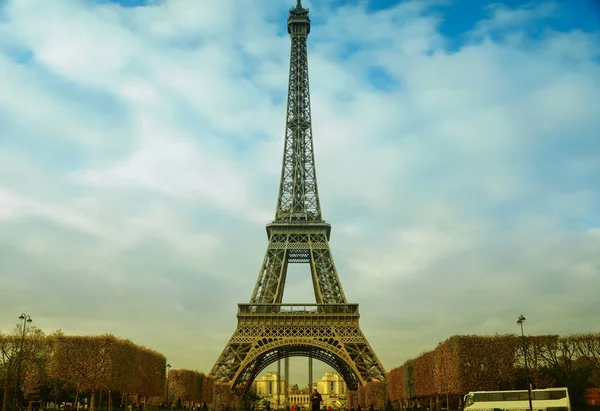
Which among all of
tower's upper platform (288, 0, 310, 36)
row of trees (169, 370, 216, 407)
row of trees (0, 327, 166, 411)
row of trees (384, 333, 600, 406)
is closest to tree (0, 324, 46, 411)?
row of trees (0, 327, 166, 411)

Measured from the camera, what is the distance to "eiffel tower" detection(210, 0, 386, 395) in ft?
235

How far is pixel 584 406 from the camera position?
49.6 meters

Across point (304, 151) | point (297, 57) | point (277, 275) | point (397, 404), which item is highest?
point (297, 57)

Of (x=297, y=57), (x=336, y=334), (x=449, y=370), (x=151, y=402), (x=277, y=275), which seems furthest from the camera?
(x=297, y=57)

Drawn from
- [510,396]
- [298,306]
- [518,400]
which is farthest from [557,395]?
[298,306]

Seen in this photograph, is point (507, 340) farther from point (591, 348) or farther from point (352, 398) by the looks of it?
point (352, 398)

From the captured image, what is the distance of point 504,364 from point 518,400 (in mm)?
6325

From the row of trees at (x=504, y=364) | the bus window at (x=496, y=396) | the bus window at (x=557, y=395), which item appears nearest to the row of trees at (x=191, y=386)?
the row of trees at (x=504, y=364)

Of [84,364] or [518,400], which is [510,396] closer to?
[518,400]

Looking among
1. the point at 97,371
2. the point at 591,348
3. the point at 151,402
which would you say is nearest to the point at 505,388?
the point at 591,348

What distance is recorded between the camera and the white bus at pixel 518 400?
46.4 metres

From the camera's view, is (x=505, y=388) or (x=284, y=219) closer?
(x=505, y=388)

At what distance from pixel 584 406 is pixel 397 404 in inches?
1490

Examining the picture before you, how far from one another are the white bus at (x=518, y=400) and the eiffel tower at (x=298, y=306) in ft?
76.4
